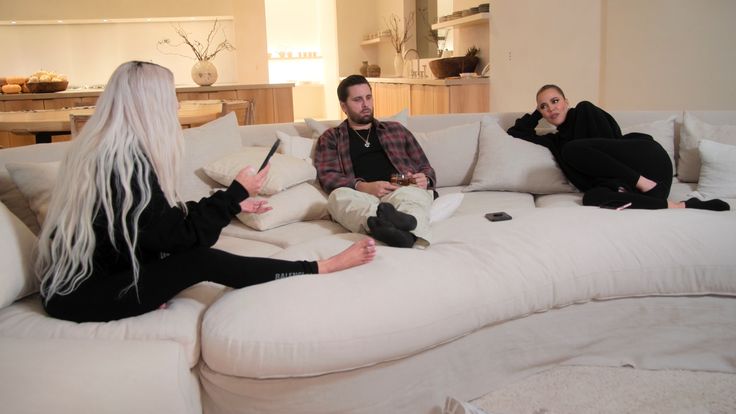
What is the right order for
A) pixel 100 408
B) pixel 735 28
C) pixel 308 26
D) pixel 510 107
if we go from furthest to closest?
pixel 308 26, pixel 510 107, pixel 735 28, pixel 100 408

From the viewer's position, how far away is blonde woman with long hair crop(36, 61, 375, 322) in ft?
5.77

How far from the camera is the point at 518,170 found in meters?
3.30

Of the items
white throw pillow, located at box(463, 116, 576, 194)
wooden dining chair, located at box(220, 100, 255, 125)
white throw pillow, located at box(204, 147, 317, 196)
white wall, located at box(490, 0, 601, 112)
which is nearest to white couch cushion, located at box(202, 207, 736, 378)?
white throw pillow, located at box(204, 147, 317, 196)

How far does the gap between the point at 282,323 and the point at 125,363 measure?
16.3 inches

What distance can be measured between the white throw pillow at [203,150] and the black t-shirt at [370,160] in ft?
1.93

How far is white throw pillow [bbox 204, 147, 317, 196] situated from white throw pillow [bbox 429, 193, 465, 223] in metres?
0.64

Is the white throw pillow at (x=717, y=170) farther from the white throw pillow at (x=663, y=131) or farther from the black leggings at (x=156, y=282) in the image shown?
the black leggings at (x=156, y=282)

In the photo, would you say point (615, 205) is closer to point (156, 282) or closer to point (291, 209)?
point (291, 209)

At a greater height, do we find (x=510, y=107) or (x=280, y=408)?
(x=510, y=107)

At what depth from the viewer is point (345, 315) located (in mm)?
1825

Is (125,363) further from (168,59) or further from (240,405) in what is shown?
(168,59)

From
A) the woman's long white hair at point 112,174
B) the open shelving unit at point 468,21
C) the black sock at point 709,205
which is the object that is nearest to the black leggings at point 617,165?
the black sock at point 709,205

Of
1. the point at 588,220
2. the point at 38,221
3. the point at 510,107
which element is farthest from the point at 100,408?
the point at 510,107

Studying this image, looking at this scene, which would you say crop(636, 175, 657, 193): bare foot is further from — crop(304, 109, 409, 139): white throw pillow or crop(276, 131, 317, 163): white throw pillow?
crop(276, 131, 317, 163): white throw pillow
